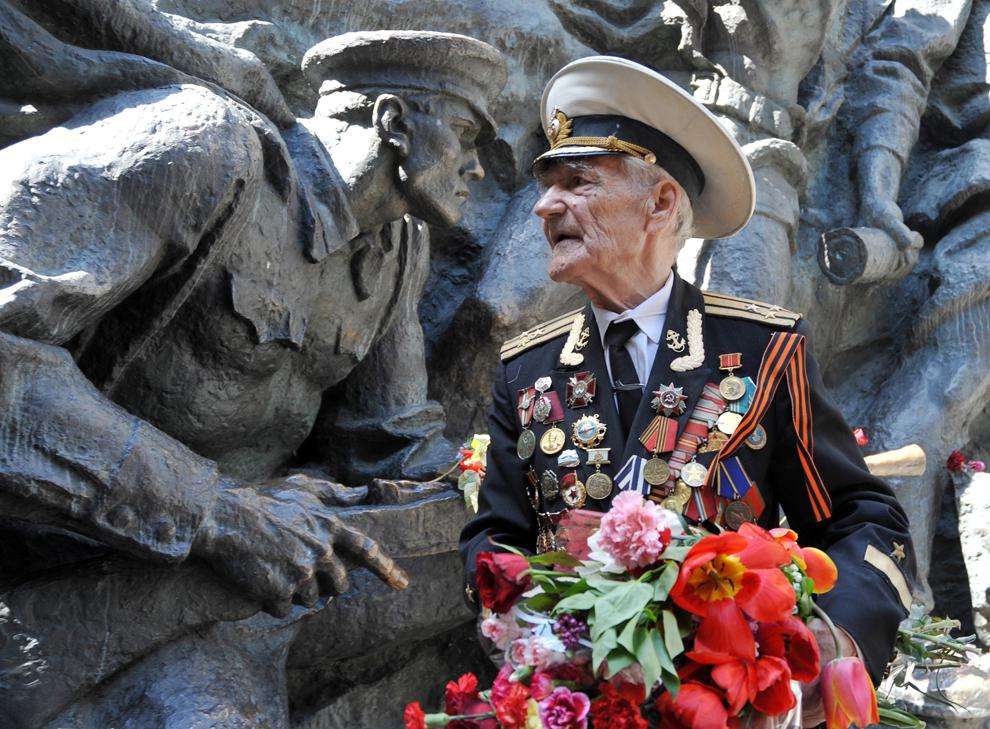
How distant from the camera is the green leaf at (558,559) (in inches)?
76.9

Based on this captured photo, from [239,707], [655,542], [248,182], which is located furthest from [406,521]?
[655,542]

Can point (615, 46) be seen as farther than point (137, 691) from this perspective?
Yes

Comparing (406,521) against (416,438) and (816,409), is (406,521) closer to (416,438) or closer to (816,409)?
(416,438)

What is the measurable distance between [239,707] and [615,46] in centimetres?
332

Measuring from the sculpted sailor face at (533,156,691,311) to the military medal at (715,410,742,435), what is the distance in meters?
0.31

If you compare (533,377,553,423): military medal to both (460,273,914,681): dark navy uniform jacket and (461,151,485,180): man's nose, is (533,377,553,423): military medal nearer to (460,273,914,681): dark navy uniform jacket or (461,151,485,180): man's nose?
(460,273,914,681): dark navy uniform jacket

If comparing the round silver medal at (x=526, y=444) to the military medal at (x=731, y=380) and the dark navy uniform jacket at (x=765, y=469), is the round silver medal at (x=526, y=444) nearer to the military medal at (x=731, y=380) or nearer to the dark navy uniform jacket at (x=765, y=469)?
the dark navy uniform jacket at (x=765, y=469)

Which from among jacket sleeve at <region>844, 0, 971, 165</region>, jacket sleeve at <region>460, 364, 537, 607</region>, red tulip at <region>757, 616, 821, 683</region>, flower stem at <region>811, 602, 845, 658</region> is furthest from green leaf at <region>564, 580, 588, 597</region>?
jacket sleeve at <region>844, 0, 971, 165</region>

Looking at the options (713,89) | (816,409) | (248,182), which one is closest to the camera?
(816,409)

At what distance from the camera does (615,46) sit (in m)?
5.12

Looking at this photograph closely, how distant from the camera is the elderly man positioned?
225cm

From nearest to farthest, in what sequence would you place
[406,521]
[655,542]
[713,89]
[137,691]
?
1. [655,542]
2. [137,691]
3. [406,521]
4. [713,89]

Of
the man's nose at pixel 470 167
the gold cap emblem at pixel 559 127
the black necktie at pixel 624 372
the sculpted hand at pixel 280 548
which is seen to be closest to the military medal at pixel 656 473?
the black necktie at pixel 624 372

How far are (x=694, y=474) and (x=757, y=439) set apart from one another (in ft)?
0.46
